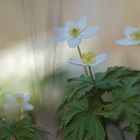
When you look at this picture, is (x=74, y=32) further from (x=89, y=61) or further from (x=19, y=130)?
(x=19, y=130)

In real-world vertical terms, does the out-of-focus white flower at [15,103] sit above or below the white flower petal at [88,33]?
below

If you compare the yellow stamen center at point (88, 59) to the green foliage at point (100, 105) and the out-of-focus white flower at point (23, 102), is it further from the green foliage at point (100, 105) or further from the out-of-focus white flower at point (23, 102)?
the out-of-focus white flower at point (23, 102)

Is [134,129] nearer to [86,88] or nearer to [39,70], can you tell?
[86,88]

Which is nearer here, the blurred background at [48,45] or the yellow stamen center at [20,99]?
the yellow stamen center at [20,99]

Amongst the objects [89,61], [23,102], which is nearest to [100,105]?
[89,61]

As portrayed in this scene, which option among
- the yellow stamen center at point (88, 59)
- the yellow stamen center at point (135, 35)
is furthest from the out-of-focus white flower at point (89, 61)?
the yellow stamen center at point (135, 35)

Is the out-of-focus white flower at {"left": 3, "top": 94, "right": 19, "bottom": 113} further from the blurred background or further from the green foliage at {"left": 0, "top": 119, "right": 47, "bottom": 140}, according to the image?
the blurred background
